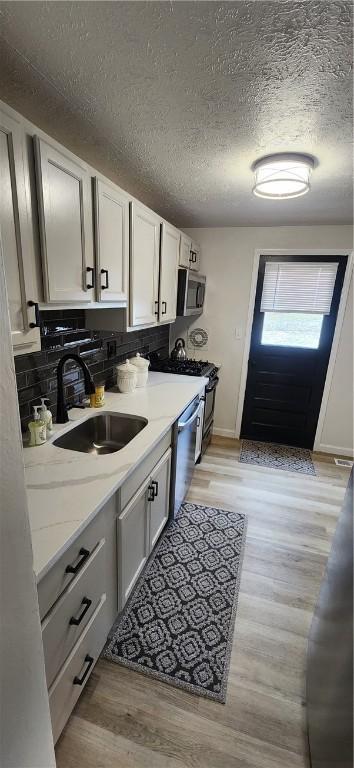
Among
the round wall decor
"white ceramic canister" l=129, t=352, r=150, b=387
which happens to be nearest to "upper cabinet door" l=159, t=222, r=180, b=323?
"white ceramic canister" l=129, t=352, r=150, b=387

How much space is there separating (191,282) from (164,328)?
2.60 ft

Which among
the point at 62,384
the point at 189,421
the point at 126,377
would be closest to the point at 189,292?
the point at 126,377

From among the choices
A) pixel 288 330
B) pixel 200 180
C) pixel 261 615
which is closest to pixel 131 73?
pixel 200 180

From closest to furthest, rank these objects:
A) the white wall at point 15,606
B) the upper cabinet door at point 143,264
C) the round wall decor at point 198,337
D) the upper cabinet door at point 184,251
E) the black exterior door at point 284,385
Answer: the white wall at point 15,606, the upper cabinet door at point 143,264, the upper cabinet door at point 184,251, the black exterior door at point 284,385, the round wall decor at point 198,337

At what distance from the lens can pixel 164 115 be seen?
4.11ft

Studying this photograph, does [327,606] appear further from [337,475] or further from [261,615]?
[337,475]

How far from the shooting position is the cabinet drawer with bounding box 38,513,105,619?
0.87 meters

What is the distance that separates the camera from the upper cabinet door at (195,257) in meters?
3.04

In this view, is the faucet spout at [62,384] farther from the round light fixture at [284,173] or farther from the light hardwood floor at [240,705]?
the round light fixture at [284,173]

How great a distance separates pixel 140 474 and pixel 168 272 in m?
1.64

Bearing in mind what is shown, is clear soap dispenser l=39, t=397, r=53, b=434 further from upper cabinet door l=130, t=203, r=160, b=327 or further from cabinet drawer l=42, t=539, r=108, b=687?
upper cabinet door l=130, t=203, r=160, b=327

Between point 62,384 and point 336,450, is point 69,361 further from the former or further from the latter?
point 336,450

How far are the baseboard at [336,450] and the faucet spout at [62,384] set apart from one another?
9.48 ft

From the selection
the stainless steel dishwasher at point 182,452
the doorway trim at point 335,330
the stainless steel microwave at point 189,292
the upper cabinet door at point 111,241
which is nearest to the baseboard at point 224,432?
the doorway trim at point 335,330
